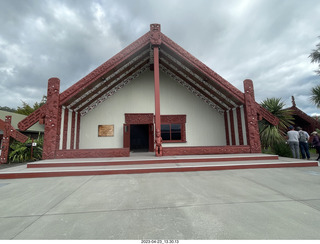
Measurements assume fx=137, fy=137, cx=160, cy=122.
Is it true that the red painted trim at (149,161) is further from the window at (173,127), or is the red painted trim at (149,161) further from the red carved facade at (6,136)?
the window at (173,127)

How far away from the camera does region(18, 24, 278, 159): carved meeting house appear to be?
649 cm

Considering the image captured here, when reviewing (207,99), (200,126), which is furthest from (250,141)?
(207,99)

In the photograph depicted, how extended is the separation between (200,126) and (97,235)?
9119 millimetres

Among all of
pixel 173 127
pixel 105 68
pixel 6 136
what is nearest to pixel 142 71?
pixel 105 68

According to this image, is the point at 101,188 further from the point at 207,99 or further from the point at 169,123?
the point at 207,99

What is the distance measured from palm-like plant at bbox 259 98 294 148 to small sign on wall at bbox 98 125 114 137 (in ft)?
30.9

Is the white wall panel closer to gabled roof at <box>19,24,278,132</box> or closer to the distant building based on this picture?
gabled roof at <box>19,24,278,132</box>

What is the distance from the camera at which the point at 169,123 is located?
384 inches

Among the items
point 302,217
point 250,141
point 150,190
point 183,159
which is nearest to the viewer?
point 302,217

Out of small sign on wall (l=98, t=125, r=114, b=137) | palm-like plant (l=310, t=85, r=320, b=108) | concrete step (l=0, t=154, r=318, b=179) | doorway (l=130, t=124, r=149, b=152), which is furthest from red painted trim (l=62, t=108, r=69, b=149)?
palm-like plant (l=310, t=85, r=320, b=108)

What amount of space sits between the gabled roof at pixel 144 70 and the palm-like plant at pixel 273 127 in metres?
1.03

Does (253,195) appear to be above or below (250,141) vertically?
below

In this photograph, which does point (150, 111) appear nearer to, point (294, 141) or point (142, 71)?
point (142, 71)

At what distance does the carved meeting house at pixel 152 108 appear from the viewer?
6.49 m
